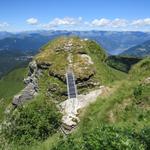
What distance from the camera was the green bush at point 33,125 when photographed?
76.3 feet

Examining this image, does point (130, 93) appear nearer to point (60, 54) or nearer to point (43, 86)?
point (43, 86)

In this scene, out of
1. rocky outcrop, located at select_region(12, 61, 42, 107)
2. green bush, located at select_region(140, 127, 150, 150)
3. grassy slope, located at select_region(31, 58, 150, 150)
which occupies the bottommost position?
rocky outcrop, located at select_region(12, 61, 42, 107)

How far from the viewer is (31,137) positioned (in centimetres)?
2262

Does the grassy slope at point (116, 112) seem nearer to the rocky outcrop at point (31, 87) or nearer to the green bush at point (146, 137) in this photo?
the green bush at point (146, 137)

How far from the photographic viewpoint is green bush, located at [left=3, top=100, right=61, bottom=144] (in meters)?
23.2

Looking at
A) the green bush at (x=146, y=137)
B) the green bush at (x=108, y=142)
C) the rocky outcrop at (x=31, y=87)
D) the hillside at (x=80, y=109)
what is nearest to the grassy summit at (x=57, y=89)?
the hillside at (x=80, y=109)

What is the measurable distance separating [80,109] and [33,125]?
307 centimetres

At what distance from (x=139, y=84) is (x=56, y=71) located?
1842cm

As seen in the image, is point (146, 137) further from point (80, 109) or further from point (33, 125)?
point (33, 125)

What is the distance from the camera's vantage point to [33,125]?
79.0 ft

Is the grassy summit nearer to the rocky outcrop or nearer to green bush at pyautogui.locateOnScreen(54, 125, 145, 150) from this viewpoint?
the rocky outcrop

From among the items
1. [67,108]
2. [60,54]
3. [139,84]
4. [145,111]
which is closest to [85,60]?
[60,54]

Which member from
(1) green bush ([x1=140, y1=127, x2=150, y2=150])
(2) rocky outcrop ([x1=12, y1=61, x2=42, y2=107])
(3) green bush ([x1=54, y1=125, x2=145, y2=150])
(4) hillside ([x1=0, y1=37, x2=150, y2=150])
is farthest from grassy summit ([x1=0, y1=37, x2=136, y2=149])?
(1) green bush ([x1=140, y1=127, x2=150, y2=150])

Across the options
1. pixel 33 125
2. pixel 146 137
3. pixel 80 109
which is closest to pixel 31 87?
pixel 33 125
